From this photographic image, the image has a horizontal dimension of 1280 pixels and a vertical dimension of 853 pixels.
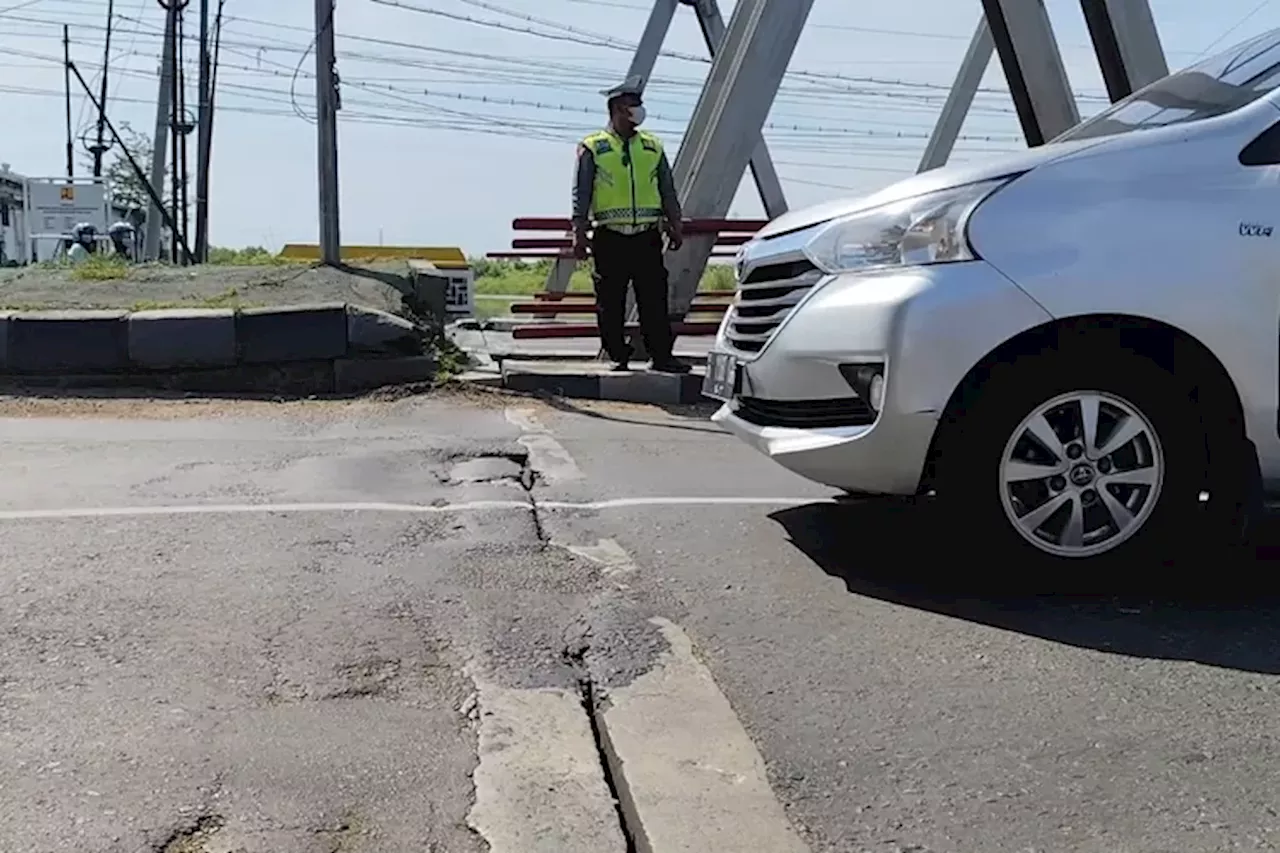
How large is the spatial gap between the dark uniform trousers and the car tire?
4.82 m

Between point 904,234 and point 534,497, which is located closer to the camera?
point 904,234

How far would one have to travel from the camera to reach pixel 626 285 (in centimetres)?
912

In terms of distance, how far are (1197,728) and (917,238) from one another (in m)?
1.70

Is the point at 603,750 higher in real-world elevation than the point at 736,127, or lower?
lower

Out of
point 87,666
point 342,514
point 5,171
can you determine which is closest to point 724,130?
point 342,514

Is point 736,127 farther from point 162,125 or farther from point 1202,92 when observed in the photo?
point 162,125

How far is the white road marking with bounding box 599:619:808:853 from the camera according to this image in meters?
2.78

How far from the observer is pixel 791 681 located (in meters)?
3.64

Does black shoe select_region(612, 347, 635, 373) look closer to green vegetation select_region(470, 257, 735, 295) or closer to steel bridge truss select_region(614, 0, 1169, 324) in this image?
steel bridge truss select_region(614, 0, 1169, 324)

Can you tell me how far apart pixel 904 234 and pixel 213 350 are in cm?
550

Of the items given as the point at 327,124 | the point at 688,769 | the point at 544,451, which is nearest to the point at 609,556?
the point at 688,769

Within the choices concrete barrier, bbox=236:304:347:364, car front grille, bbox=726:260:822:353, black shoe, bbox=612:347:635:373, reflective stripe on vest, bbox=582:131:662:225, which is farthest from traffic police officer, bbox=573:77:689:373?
car front grille, bbox=726:260:822:353

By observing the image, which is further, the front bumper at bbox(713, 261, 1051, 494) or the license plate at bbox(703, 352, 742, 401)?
the license plate at bbox(703, 352, 742, 401)

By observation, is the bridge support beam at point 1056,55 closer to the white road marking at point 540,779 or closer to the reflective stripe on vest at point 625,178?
the reflective stripe on vest at point 625,178
